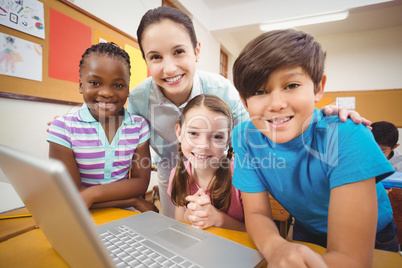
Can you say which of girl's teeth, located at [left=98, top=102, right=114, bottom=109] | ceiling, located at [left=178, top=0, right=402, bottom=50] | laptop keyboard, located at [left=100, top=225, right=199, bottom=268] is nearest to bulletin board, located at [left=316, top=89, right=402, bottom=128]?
ceiling, located at [left=178, top=0, right=402, bottom=50]

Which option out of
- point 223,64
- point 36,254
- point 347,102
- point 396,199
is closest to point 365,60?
point 347,102

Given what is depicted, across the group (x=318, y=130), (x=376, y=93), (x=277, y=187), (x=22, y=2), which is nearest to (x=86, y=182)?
(x=277, y=187)

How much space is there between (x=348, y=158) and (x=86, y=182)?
0.97 metres

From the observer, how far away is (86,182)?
3.19 ft

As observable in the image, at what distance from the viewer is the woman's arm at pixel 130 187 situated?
808 millimetres

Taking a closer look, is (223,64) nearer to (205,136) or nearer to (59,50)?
(59,50)

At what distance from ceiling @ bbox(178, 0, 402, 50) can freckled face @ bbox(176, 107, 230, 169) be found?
221 cm

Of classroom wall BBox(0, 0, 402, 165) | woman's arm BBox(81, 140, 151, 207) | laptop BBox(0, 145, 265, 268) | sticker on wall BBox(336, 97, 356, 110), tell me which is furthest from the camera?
sticker on wall BBox(336, 97, 356, 110)

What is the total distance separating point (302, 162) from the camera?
0.68 metres

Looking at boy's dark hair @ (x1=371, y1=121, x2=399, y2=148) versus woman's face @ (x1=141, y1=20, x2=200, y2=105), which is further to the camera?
boy's dark hair @ (x1=371, y1=121, x2=399, y2=148)

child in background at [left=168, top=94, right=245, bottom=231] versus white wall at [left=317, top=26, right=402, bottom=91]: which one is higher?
white wall at [left=317, top=26, right=402, bottom=91]

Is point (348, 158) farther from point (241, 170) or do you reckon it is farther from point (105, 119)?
point (105, 119)

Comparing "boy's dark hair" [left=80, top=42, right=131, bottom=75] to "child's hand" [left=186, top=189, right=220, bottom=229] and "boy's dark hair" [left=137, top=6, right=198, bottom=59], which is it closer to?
"boy's dark hair" [left=137, top=6, right=198, bottom=59]

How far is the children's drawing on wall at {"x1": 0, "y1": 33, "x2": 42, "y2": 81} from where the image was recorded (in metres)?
1.35
